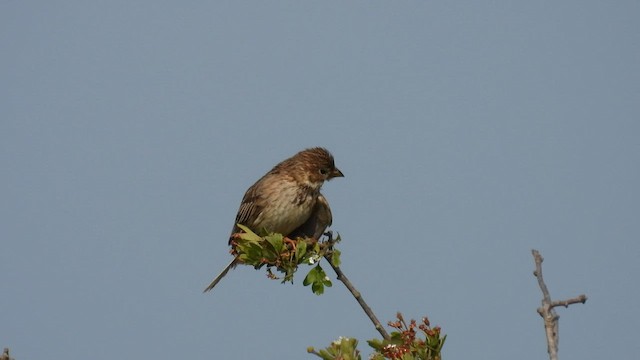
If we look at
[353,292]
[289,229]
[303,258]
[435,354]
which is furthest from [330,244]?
[289,229]

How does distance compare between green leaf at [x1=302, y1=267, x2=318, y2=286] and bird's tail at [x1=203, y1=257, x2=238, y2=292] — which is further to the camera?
bird's tail at [x1=203, y1=257, x2=238, y2=292]

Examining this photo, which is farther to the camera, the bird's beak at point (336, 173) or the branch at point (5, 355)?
the bird's beak at point (336, 173)

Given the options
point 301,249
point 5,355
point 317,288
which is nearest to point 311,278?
point 317,288

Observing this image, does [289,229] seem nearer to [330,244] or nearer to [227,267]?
[227,267]

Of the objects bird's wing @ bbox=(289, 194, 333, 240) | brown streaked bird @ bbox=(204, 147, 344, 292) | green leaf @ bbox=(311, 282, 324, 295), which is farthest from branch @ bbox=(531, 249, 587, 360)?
bird's wing @ bbox=(289, 194, 333, 240)

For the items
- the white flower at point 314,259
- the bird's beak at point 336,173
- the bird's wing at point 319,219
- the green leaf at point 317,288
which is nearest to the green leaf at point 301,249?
the white flower at point 314,259

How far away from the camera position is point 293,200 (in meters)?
9.13

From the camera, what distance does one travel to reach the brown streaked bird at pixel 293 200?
30.0ft

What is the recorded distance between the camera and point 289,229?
30.1ft

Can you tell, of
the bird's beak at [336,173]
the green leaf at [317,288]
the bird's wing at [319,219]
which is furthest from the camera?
the bird's beak at [336,173]

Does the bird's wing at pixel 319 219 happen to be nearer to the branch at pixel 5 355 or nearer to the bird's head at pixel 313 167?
the bird's head at pixel 313 167

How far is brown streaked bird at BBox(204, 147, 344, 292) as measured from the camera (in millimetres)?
9133

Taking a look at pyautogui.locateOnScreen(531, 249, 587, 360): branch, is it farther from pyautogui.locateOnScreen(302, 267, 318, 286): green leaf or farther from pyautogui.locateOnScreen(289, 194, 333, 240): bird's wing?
pyautogui.locateOnScreen(289, 194, 333, 240): bird's wing

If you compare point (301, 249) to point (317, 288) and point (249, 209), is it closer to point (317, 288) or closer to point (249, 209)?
point (317, 288)
